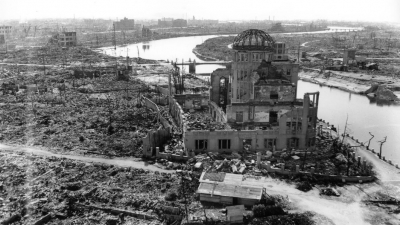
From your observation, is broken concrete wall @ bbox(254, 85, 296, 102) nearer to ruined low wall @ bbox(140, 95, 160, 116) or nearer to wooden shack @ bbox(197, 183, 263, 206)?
ruined low wall @ bbox(140, 95, 160, 116)

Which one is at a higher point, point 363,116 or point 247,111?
point 247,111

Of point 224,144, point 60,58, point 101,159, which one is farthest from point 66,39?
point 224,144

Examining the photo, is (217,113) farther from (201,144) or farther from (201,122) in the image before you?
(201,144)

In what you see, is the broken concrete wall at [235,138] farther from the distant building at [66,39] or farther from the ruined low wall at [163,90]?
the distant building at [66,39]

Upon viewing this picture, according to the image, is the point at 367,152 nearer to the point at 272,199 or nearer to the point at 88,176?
the point at 272,199

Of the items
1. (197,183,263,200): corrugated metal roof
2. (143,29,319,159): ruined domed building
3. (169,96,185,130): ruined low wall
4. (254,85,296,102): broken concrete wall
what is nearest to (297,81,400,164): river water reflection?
(143,29,319,159): ruined domed building

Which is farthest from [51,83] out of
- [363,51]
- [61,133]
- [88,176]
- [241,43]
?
[363,51]

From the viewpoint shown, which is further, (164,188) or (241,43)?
(241,43)
